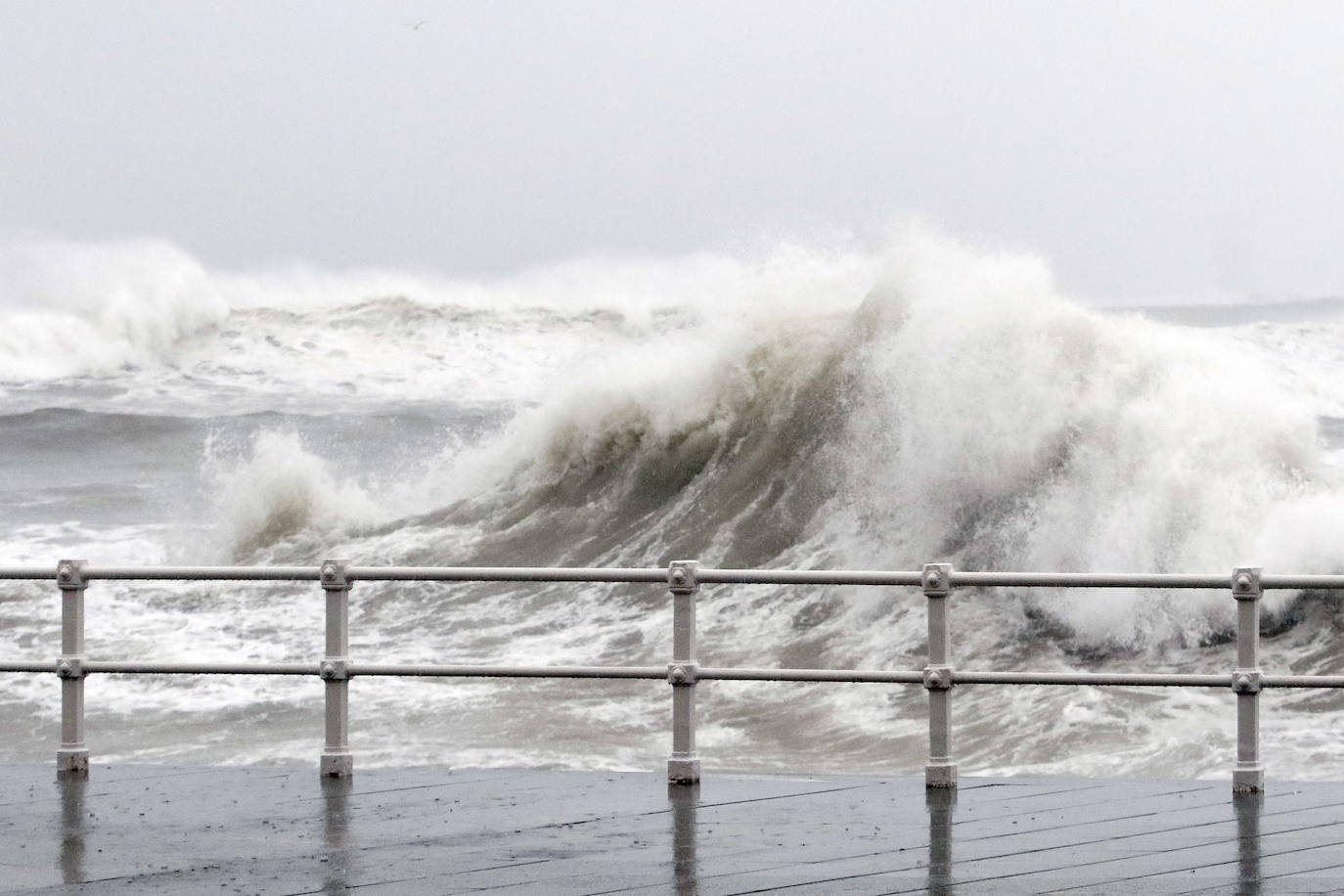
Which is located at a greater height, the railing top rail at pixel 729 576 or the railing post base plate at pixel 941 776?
the railing top rail at pixel 729 576

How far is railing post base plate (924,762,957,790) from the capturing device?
285 inches

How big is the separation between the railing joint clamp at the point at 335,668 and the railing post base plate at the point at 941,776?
218 centimetres

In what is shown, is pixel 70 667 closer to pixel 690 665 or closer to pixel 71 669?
pixel 71 669

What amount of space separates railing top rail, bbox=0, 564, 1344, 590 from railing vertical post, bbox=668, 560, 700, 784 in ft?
0.16

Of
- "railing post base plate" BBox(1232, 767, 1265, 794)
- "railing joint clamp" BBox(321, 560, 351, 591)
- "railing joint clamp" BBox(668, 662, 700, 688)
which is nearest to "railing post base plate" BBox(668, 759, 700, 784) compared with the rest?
"railing joint clamp" BBox(668, 662, 700, 688)

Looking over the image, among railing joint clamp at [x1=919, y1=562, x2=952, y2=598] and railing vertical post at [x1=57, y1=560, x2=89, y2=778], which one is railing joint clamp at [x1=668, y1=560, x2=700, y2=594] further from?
railing vertical post at [x1=57, y1=560, x2=89, y2=778]

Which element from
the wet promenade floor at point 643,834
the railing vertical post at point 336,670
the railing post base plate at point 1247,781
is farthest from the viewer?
the railing vertical post at point 336,670

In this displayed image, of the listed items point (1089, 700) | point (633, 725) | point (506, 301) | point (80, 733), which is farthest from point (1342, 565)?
point (506, 301)

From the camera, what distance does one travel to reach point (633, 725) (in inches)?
553

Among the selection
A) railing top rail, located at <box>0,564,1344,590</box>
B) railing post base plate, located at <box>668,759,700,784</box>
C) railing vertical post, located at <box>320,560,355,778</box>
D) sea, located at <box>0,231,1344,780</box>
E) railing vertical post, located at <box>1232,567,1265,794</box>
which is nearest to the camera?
railing top rail, located at <box>0,564,1344,590</box>

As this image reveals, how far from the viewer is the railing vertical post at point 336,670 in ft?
24.7

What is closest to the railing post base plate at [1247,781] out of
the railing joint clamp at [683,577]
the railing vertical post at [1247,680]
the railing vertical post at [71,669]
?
the railing vertical post at [1247,680]

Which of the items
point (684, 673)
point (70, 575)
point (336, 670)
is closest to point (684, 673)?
point (684, 673)

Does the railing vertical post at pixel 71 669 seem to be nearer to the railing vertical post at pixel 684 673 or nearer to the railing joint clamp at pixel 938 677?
the railing vertical post at pixel 684 673
